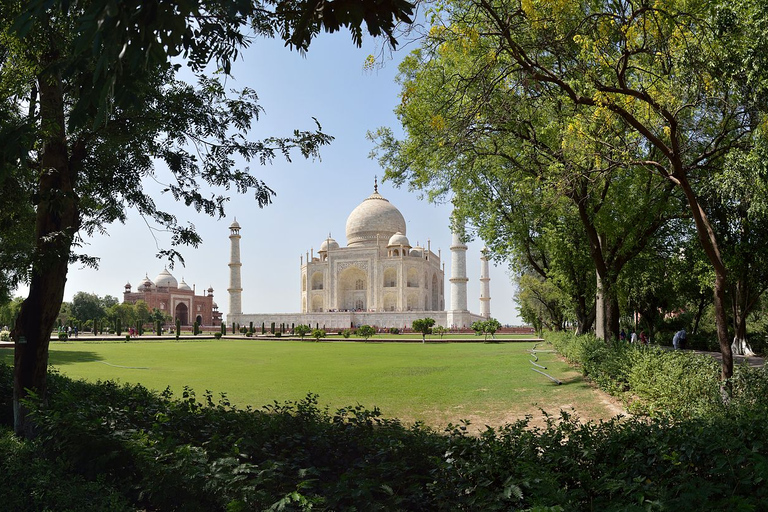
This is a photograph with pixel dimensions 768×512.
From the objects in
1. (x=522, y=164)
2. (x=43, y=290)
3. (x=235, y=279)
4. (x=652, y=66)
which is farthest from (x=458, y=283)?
(x=43, y=290)

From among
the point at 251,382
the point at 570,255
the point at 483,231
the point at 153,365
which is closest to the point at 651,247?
the point at 570,255

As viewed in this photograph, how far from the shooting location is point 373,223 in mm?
64375

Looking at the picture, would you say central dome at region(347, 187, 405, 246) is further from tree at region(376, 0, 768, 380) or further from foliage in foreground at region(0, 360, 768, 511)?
foliage in foreground at region(0, 360, 768, 511)

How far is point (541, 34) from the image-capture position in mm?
7160

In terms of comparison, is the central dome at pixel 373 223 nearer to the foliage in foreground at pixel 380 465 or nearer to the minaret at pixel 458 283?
the minaret at pixel 458 283

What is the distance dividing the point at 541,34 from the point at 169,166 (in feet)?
18.1

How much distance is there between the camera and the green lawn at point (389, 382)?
9070 millimetres

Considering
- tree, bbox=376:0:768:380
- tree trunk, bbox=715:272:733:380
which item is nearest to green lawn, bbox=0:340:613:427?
tree trunk, bbox=715:272:733:380

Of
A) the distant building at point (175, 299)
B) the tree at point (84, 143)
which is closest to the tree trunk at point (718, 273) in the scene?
the tree at point (84, 143)

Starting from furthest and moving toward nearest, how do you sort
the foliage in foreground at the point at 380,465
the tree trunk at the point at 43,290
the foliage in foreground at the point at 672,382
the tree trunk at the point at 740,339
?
the tree trunk at the point at 740,339 < the foliage in foreground at the point at 672,382 < the tree trunk at the point at 43,290 < the foliage in foreground at the point at 380,465

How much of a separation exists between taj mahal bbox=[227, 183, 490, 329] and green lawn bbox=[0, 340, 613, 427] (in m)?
36.9

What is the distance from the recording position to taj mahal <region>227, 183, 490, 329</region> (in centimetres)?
5528

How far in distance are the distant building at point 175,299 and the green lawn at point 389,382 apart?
5294 centimetres

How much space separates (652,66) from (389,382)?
8.25 meters
